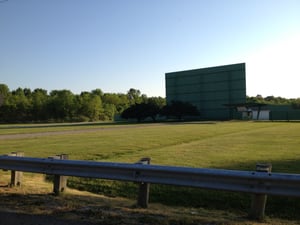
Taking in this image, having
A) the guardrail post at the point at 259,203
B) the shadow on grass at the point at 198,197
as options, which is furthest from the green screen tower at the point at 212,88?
the guardrail post at the point at 259,203

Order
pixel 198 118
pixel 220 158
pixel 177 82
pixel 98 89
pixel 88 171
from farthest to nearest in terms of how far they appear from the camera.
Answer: pixel 98 89, pixel 177 82, pixel 198 118, pixel 220 158, pixel 88 171

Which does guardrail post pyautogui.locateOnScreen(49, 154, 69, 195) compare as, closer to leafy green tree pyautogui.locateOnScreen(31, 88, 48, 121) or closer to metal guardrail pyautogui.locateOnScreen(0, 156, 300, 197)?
metal guardrail pyautogui.locateOnScreen(0, 156, 300, 197)

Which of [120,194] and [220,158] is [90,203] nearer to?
[120,194]

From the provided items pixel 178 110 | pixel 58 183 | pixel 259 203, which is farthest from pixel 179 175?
pixel 178 110

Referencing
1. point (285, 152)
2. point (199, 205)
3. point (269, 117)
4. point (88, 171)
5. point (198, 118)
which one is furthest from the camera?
point (198, 118)

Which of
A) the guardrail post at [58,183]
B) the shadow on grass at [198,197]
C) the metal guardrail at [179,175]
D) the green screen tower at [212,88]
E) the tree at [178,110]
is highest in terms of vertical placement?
the green screen tower at [212,88]

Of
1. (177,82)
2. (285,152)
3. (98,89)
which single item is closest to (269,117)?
(177,82)

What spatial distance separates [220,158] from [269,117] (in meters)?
74.3

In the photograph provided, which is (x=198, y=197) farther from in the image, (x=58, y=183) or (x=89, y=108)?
(x=89, y=108)

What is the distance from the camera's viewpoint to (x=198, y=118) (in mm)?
90000

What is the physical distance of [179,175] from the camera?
552 cm

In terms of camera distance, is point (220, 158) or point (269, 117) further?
point (269, 117)

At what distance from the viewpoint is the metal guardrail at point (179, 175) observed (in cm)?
A: 493

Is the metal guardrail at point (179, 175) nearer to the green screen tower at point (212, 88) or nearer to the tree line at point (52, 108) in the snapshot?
the green screen tower at point (212, 88)
